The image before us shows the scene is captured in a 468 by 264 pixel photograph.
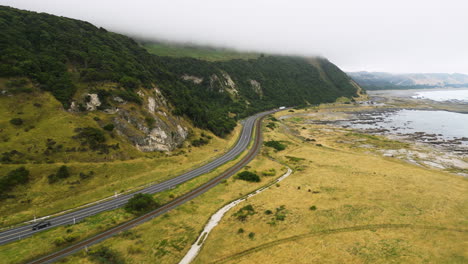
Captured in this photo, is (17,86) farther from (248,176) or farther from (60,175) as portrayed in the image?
(248,176)

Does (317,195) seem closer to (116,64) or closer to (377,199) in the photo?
(377,199)

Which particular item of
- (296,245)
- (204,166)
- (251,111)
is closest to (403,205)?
(296,245)

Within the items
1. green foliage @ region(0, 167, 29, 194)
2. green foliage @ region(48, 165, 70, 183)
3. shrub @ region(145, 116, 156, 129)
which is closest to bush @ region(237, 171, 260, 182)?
shrub @ region(145, 116, 156, 129)

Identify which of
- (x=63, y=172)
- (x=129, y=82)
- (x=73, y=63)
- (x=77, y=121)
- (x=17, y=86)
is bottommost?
(x=63, y=172)

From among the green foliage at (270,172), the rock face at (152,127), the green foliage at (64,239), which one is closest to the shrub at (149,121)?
the rock face at (152,127)

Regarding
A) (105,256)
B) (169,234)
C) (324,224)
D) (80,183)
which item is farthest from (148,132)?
(324,224)

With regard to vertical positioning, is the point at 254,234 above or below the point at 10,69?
below
